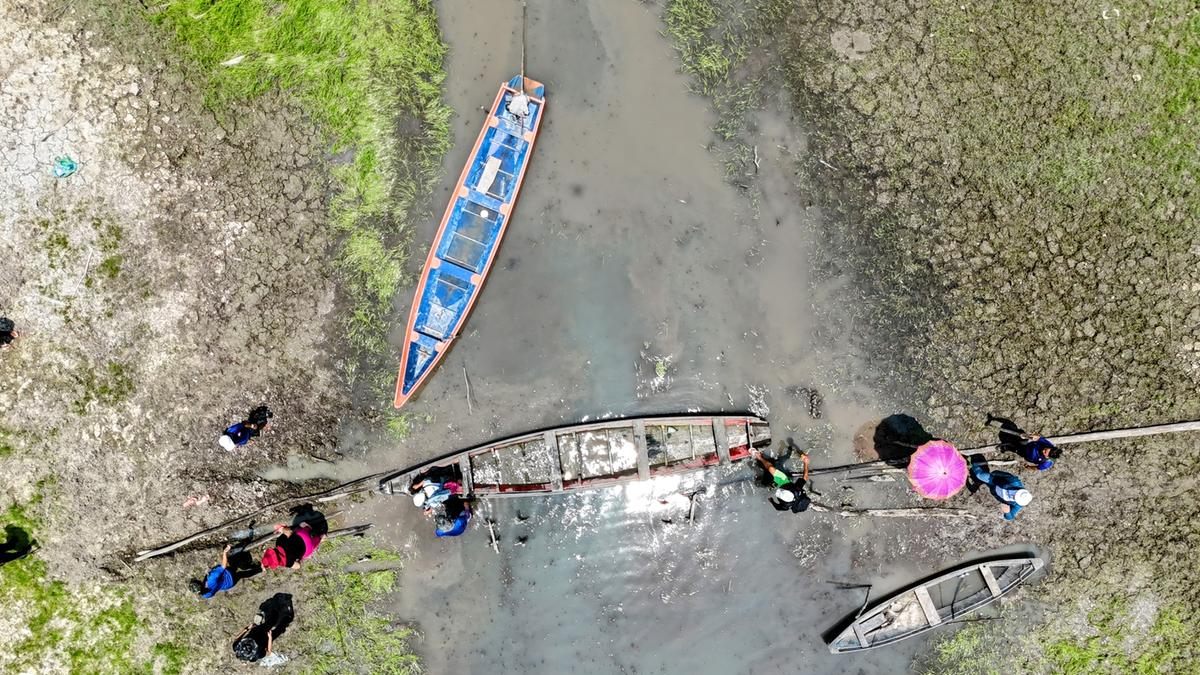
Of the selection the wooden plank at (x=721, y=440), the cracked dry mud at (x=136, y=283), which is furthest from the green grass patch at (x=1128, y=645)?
the cracked dry mud at (x=136, y=283)

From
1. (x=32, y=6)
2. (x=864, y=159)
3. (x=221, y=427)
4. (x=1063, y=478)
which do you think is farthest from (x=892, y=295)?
(x=32, y=6)

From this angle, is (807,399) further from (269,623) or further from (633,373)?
(269,623)

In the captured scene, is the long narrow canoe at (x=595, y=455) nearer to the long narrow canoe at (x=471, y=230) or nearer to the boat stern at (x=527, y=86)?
the long narrow canoe at (x=471, y=230)

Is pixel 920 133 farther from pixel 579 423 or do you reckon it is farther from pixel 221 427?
pixel 221 427

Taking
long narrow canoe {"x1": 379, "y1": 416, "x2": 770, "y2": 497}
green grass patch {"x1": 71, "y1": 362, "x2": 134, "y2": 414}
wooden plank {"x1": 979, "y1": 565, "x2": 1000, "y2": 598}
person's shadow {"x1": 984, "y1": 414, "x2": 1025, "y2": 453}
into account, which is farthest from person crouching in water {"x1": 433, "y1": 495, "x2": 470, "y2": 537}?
person's shadow {"x1": 984, "y1": 414, "x2": 1025, "y2": 453}

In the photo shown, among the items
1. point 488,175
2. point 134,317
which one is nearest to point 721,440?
point 488,175
